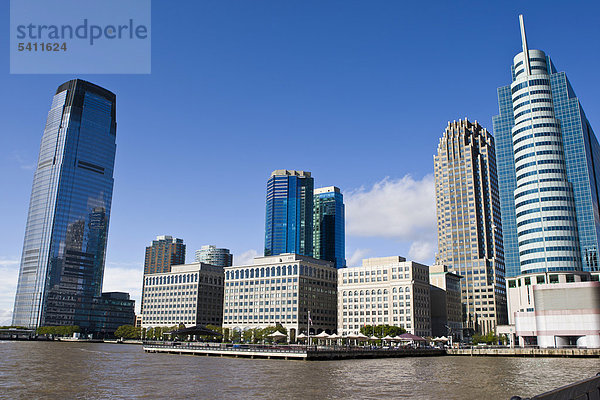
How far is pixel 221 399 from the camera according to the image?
153ft

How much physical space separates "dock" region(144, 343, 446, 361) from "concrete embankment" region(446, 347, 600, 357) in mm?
6130

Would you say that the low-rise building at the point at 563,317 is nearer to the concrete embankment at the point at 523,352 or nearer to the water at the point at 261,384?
the concrete embankment at the point at 523,352

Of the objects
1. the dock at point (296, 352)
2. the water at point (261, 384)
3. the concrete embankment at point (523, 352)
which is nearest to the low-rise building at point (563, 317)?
the concrete embankment at point (523, 352)

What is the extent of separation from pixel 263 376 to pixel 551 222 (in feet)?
525

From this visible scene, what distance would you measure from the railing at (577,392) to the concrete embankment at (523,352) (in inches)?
4931

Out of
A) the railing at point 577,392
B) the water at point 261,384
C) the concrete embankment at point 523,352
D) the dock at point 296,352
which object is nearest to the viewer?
the railing at point 577,392

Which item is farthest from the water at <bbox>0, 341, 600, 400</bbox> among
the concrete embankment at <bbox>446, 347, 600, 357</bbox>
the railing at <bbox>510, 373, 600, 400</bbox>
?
the concrete embankment at <bbox>446, 347, 600, 357</bbox>

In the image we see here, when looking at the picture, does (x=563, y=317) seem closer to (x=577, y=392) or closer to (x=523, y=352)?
(x=523, y=352)

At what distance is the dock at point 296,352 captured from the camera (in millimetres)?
108062

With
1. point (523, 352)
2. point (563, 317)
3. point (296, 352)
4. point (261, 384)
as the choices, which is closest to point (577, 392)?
point (261, 384)

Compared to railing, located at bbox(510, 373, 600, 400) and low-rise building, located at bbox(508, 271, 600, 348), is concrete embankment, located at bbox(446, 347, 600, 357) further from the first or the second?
railing, located at bbox(510, 373, 600, 400)

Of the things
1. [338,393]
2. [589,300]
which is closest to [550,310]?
[589,300]

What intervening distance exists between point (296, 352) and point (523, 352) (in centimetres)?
6562

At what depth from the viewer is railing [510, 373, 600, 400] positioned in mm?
16048
